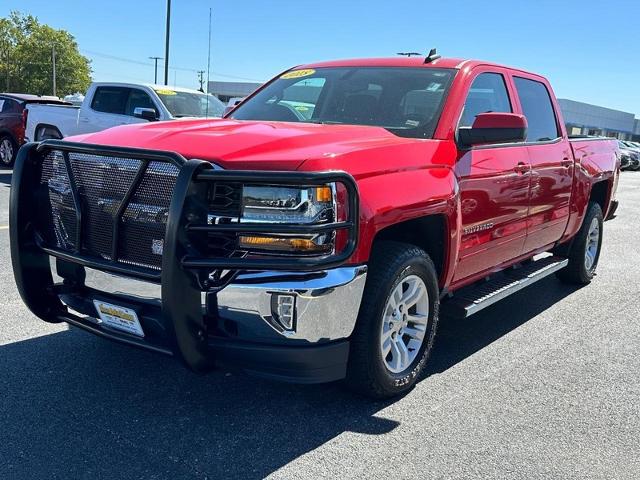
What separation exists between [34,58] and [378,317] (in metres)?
82.0

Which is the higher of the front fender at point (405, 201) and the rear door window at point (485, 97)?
the rear door window at point (485, 97)

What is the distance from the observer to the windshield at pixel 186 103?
36.3 feet

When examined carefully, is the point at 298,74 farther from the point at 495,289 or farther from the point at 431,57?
the point at 495,289

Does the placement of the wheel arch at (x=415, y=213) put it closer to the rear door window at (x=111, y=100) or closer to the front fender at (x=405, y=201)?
the front fender at (x=405, y=201)

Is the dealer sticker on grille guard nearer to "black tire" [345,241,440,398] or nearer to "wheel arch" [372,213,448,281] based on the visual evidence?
"black tire" [345,241,440,398]

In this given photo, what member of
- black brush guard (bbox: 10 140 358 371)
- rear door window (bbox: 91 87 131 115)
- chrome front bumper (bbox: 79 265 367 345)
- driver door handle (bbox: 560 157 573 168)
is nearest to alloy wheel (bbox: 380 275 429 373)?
chrome front bumper (bbox: 79 265 367 345)

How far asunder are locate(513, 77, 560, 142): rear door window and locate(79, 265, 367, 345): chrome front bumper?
2.82 metres

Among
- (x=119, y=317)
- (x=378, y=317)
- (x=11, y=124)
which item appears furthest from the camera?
(x=11, y=124)

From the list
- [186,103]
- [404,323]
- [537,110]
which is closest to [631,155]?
[186,103]

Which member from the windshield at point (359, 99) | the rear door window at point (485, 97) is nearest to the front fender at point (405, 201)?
the windshield at point (359, 99)

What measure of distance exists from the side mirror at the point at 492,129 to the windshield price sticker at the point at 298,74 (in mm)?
1500

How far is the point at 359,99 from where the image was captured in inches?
177

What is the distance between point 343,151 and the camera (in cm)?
318

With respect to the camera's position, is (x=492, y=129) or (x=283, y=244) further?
(x=492, y=129)
